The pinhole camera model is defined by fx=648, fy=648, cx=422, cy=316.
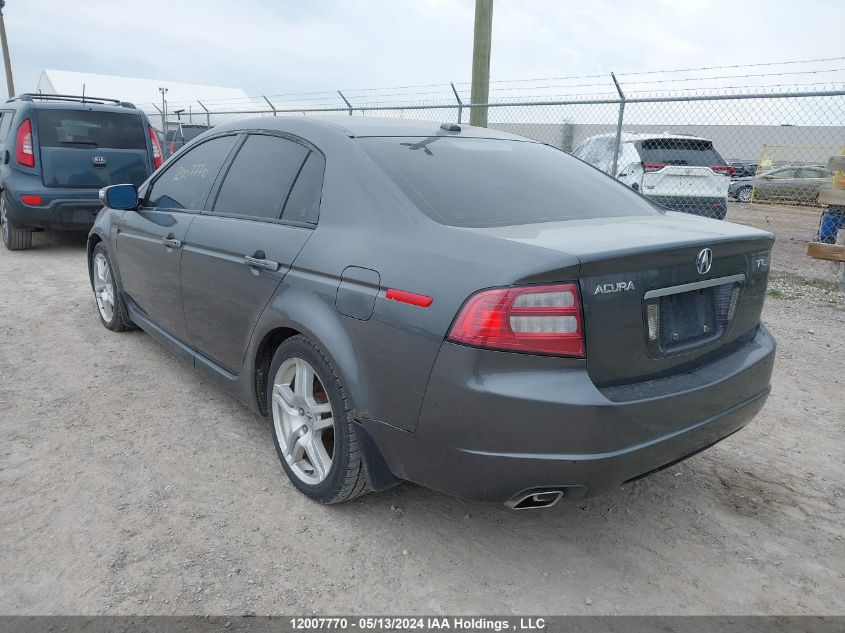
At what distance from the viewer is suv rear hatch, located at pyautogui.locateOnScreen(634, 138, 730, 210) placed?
8.78 meters

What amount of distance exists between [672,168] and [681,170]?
0.13 meters

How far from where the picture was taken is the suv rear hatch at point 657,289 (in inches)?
80.2

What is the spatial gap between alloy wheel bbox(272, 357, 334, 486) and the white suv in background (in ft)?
22.6

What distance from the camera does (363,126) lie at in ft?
9.78

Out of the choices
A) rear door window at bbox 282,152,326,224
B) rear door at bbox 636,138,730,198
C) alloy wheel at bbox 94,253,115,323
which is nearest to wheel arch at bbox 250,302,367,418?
rear door window at bbox 282,152,326,224

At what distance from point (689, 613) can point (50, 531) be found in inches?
93.6

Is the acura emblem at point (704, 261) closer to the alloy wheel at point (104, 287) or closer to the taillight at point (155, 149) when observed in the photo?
the alloy wheel at point (104, 287)

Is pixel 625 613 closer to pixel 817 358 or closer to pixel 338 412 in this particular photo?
pixel 338 412

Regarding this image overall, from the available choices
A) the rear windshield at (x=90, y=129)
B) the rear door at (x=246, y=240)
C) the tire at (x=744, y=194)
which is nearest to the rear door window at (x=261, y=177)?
the rear door at (x=246, y=240)

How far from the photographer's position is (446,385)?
2.04 m

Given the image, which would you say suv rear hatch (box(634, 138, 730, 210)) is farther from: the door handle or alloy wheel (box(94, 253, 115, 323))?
the door handle

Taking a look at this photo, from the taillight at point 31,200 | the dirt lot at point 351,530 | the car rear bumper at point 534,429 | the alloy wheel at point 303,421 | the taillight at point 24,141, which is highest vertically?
the taillight at point 24,141

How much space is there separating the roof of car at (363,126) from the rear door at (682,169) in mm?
6056

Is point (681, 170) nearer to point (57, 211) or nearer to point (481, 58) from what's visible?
point (481, 58)
